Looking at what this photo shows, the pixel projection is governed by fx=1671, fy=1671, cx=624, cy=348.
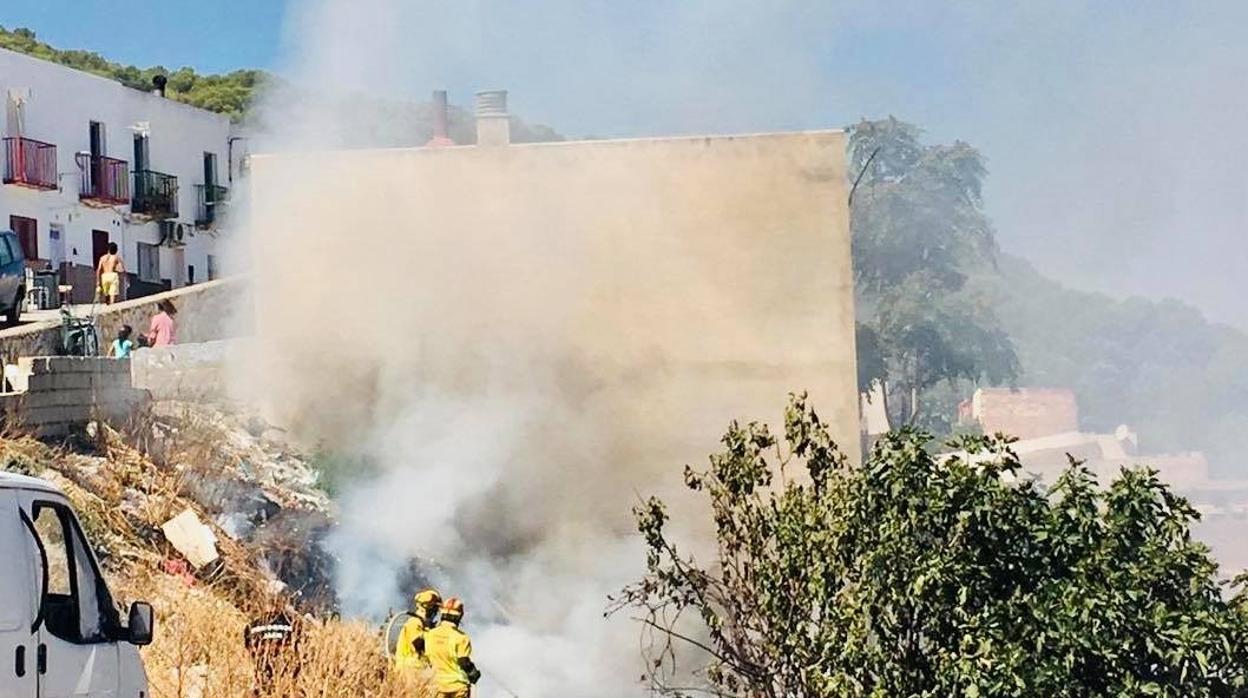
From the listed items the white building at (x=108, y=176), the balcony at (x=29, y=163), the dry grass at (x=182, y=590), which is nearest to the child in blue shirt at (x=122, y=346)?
the dry grass at (x=182, y=590)

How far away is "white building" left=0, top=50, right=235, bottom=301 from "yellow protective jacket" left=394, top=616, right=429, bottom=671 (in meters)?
21.5

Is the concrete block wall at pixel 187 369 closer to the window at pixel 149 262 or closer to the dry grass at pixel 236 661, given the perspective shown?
the dry grass at pixel 236 661

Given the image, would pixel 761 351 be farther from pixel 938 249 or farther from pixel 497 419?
pixel 938 249

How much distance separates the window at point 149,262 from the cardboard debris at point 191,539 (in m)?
22.7

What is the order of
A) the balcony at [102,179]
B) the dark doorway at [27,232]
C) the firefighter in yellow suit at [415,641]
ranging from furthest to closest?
the balcony at [102,179] < the dark doorway at [27,232] < the firefighter in yellow suit at [415,641]

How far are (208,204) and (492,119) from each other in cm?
1885

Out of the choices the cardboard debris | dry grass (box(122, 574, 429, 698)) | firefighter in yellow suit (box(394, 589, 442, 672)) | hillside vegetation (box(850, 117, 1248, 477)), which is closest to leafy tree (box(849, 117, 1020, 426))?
hillside vegetation (box(850, 117, 1248, 477))

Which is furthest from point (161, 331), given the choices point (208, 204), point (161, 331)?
point (208, 204)

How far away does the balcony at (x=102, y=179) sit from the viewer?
32.8 metres

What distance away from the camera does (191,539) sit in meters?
13.5

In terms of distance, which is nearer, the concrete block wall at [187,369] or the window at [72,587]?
the window at [72,587]

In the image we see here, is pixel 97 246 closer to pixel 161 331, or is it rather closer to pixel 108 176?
pixel 108 176

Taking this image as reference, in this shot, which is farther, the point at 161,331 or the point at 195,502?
the point at 161,331

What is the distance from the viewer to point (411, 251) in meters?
19.9
